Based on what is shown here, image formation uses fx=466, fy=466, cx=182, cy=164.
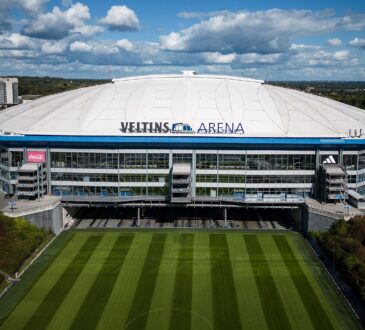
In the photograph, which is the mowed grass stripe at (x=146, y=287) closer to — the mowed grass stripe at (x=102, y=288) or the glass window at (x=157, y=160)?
the mowed grass stripe at (x=102, y=288)

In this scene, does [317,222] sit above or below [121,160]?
below

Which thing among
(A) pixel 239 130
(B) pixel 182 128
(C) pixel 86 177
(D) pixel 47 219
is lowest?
(D) pixel 47 219

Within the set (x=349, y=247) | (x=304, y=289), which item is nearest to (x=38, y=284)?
(x=304, y=289)

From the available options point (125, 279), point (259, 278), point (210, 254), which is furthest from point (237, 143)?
point (125, 279)

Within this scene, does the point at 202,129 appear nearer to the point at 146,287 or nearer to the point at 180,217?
the point at 180,217

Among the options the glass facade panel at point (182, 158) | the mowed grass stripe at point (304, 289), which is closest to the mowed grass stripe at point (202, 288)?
the mowed grass stripe at point (304, 289)

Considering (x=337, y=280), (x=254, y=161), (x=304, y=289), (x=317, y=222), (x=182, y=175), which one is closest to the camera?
(x=304, y=289)

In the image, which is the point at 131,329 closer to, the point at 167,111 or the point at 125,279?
the point at 125,279
